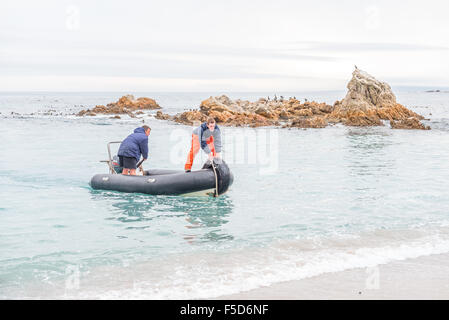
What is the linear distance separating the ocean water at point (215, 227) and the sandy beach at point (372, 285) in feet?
0.86

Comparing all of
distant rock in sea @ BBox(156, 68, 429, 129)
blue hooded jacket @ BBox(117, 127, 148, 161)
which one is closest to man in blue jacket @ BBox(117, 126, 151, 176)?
blue hooded jacket @ BBox(117, 127, 148, 161)

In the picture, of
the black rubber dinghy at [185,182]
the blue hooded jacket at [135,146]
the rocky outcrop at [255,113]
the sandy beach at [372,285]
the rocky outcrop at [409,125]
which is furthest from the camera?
the rocky outcrop at [255,113]

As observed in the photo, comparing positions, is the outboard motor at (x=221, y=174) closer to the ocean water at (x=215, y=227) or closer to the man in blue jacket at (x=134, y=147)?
the ocean water at (x=215, y=227)

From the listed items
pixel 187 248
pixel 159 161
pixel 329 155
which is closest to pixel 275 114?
pixel 329 155

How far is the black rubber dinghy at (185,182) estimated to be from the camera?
12.3 meters

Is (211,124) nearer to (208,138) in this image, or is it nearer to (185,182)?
(208,138)

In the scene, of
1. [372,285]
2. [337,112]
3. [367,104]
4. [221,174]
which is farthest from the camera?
[337,112]

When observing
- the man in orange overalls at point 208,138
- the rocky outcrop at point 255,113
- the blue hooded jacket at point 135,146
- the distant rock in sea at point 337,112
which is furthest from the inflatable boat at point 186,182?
the rocky outcrop at point 255,113

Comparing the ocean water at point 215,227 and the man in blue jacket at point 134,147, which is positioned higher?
the man in blue jacket at point 134,147

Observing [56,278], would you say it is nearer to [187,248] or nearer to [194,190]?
[187,248]

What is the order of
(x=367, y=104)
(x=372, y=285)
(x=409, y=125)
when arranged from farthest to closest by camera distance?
(x=367, y=104)
(x=409, y=125)
(x=372, y=285)

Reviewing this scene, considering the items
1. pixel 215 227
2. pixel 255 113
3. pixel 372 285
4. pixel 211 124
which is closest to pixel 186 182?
pixel 211 124

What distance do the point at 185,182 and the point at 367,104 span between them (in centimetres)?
3487

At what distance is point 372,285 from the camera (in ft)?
21.8
